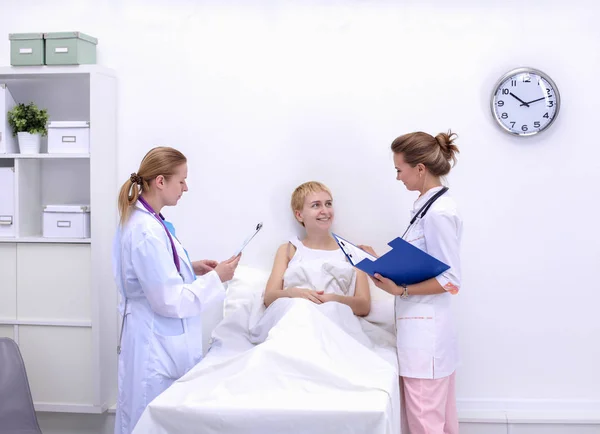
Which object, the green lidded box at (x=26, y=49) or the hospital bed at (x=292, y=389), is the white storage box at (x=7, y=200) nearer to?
the green lidded box at (x=26, y=49)

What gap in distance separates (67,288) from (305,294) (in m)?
1.38

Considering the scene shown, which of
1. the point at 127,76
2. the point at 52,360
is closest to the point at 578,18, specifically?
the point at 127,76

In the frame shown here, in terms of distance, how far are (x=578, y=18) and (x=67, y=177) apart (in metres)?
3.04

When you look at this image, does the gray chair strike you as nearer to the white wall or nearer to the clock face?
the white wall

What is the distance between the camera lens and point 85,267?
3.89 metres

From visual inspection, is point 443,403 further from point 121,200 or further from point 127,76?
point 127,76

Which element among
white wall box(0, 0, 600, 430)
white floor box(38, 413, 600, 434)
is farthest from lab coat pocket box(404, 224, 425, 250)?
white floor box(38, 413, 600, 434)

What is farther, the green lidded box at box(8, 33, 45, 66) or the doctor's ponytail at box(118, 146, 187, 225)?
the green lidded box at box(8, 33, 45, 66)

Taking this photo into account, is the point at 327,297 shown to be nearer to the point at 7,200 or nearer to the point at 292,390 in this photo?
the point at 292,390

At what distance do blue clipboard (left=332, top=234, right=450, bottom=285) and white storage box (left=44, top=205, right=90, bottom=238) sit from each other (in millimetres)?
1582

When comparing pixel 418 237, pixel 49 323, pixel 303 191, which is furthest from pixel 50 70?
pixel 418 237

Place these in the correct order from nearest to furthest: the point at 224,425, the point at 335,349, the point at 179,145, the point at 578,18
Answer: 1. the point at 224,425
2. the point at 335,349
3. the point at 578,18
4. the point at 179,145

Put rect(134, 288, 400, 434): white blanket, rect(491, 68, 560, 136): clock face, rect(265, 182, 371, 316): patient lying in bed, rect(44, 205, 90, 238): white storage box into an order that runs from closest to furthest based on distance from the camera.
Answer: rect(134, 288, 400, 434): white blanket < rect(265, 182, 371, 316): patient lying in bed < rect(491, 68, 560, 136): clock face < rect(44, 205, 90, 238): white storage box

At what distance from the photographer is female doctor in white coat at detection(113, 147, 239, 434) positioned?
2.94m
